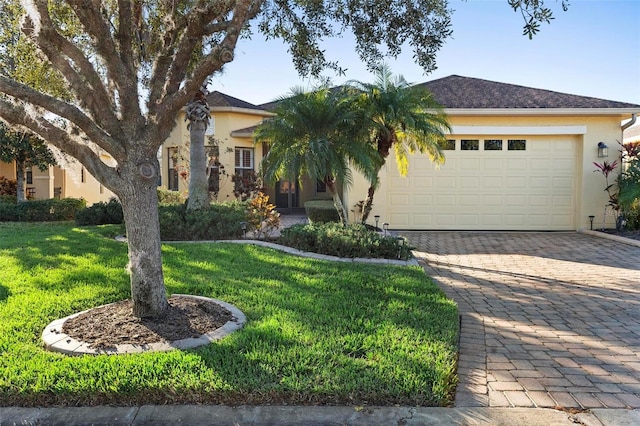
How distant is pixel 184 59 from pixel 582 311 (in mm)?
5481

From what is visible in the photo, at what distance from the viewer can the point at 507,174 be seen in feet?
42.9

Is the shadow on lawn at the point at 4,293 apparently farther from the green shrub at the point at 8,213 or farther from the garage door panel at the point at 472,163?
the garage door panel at the point at 472,163

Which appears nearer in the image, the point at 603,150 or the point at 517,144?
the point at 603,150

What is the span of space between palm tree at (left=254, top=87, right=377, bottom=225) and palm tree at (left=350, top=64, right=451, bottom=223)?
0.42 meters

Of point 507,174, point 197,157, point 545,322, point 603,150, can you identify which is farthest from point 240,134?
point 545,322

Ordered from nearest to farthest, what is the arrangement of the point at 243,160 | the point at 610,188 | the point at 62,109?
Result: the point at 62,109, the point at 610,188, the point at 243,160

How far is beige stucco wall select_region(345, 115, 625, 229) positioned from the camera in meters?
12.9

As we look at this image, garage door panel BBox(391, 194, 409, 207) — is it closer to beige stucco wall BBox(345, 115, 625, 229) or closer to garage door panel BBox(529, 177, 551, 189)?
beige stucco wall BBox(345, 115, 625, 229)

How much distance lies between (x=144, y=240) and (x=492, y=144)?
1114cm

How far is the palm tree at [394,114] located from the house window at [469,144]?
3.32 m

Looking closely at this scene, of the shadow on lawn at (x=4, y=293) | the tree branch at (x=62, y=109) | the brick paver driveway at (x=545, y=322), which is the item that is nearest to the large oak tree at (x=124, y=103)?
the tree branch at (x=62, y=109)

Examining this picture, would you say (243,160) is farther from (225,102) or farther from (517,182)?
(517,182)

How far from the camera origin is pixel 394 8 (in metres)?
7.22

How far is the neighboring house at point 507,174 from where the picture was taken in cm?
1290
